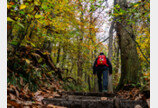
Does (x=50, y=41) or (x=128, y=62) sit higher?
(x=50, y=41)

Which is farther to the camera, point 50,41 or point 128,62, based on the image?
point 50,41

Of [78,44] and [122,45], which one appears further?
[78,44]

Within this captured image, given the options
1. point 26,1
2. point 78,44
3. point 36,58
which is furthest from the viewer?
point 78,44

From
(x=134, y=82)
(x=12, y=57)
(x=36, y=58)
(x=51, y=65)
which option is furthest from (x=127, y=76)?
(x=12, y=57)

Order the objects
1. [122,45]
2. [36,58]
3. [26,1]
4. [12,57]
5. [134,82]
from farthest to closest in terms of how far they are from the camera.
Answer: [122,45] → [134,82] → [36,58] → [12,57] → [26,1]

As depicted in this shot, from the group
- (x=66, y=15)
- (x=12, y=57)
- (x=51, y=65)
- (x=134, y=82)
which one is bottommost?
(x=134, y=82)

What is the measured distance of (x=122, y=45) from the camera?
662 centimetres

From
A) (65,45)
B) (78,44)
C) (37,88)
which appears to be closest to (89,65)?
(78,44)

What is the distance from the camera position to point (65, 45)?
35.9 ft

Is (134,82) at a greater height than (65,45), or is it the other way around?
(65,45)

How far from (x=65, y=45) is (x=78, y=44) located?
47.7 inches

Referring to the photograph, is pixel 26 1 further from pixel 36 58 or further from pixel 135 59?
pixel 135 59

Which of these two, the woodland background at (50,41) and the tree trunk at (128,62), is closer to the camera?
the woodland background at (50,41)

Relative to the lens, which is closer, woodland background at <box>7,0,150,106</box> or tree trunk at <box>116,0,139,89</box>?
woodland background at <box>7,0,150,106</box>
